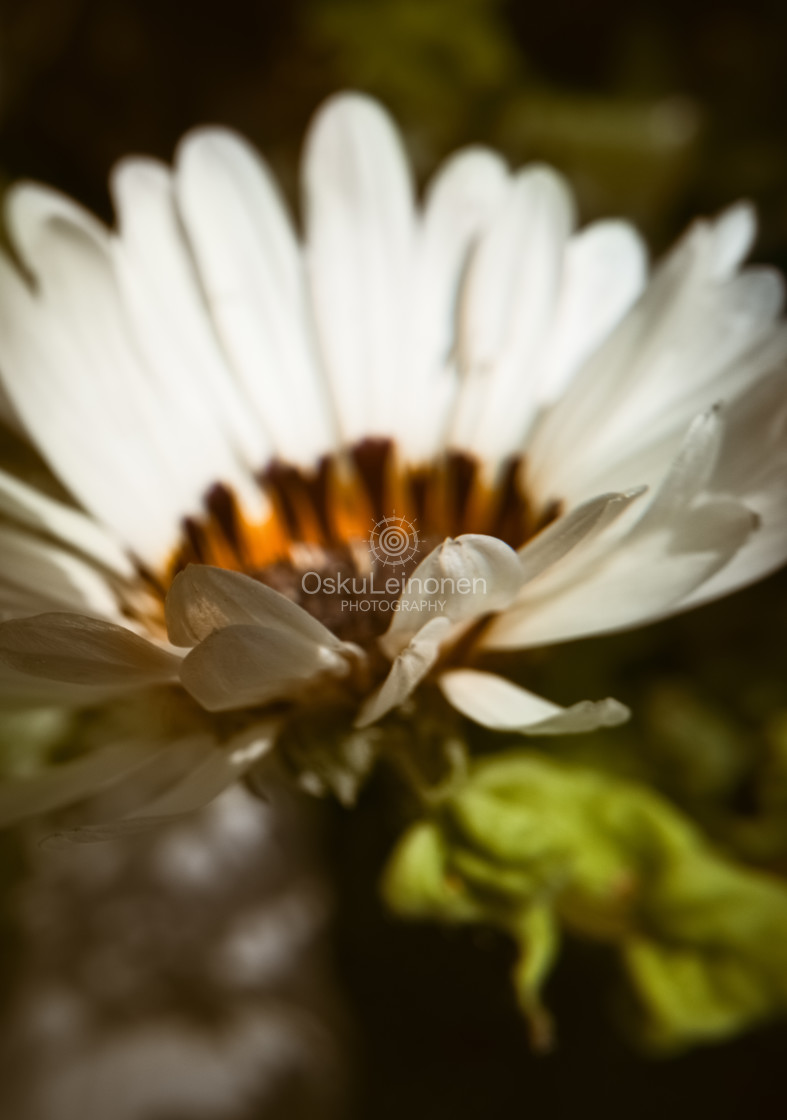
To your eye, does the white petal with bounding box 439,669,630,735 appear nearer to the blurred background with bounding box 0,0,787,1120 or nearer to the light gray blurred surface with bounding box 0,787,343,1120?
the blurred background with bounding box 0,0,787,1120

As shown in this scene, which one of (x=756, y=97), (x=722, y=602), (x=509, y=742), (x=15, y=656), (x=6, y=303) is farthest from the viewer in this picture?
(x=756, y=97)

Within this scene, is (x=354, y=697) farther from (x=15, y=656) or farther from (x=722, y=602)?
(x=722, y=602)

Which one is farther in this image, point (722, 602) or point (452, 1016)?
point (722, 602)

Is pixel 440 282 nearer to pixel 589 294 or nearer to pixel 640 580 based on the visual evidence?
pixel 589 294

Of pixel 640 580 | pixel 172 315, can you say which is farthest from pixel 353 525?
pixel 640 580

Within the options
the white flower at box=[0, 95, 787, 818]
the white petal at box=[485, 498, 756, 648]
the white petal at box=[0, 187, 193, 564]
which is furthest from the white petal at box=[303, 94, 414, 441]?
the white petal at box=[485, 498, 756, 648]

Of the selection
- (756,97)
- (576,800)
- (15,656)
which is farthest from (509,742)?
(756,97)

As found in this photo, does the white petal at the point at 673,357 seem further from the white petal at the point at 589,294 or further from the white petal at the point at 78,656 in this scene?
the white petal at the point at 78,656
